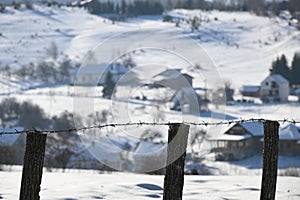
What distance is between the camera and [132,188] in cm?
671

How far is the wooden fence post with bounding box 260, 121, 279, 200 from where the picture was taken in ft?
12.9

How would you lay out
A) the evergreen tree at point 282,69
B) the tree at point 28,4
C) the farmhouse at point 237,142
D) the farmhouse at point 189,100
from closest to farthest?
the farmhouse at point 189,100, the farmhouse at point 237,142, the evergreen tree at point 282,69, the tree at point 28,4

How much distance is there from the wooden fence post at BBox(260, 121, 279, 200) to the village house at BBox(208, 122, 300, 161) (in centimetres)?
3059

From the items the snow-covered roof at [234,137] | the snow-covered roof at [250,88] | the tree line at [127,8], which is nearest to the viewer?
the snow-covered roof at [234,137]

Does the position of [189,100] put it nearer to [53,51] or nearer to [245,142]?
[245,142]

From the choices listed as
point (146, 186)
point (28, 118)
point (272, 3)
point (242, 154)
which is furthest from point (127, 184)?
point (272, 3)

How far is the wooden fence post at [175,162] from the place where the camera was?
12.1ft

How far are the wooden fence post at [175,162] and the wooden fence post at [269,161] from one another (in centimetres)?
57

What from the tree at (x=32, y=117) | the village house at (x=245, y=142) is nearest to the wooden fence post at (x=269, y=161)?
the village house at (x=245, y=142)

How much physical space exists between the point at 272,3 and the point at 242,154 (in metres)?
91.6

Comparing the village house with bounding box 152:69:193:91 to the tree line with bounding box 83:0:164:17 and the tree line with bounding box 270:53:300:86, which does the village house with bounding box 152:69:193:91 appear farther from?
the tree line with bounding box 83:0:164:17

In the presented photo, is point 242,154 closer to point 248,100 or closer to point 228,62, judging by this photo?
point 248,100

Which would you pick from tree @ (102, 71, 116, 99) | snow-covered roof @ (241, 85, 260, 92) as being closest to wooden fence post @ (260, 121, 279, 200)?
tree @ (102, 71, 116, 99)

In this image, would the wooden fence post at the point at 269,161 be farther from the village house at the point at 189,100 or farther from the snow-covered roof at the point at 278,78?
the snow-covered roof at the point at 278,78
